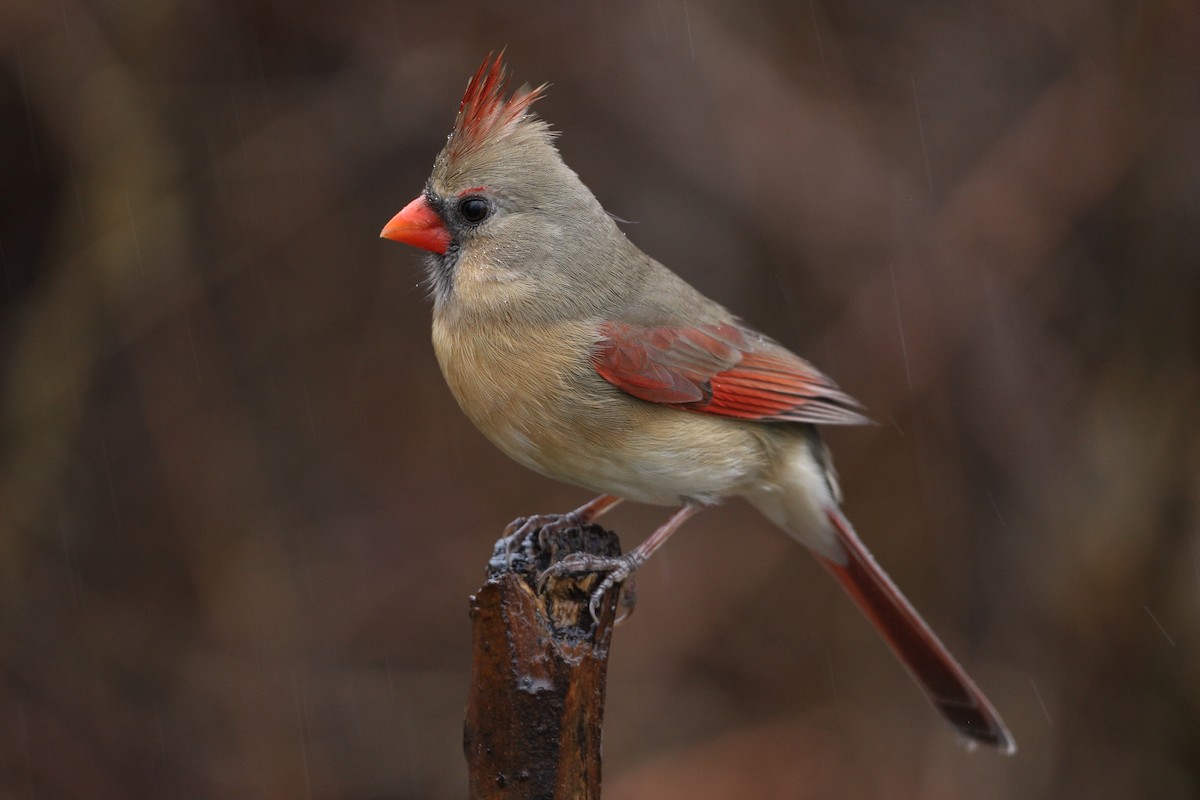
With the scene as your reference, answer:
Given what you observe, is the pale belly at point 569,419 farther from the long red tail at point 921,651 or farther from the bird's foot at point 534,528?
the long red tail at point 921,651

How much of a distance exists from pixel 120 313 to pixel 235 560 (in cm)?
106

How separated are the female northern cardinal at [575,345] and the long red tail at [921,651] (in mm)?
449

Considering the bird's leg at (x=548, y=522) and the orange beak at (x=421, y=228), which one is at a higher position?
the orange beak at (x=421, y=228)

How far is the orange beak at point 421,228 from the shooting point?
3.00 metres


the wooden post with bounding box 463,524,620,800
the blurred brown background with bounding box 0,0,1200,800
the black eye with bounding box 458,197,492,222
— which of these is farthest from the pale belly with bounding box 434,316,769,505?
the blurred brown background with bounding box 0,0,1200,800

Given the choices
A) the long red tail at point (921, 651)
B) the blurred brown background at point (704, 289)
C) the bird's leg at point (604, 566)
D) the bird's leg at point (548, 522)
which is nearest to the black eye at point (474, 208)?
the bird's leg at point (548, 522)

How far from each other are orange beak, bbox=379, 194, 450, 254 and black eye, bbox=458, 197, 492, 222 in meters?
0.06

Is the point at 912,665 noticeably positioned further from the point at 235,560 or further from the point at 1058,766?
the point at 235,560

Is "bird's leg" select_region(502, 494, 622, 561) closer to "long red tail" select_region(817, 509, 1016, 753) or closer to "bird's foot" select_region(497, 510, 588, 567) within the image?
"bird's foot" select_region(497, 510, 588, 567)

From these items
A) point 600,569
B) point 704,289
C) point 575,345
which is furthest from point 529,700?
point 704,289

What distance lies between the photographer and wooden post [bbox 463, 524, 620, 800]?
2.09 meters

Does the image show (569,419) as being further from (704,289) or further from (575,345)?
(704,289)

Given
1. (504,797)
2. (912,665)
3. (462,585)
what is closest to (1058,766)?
(912,665)

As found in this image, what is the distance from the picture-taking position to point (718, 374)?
314 cm
